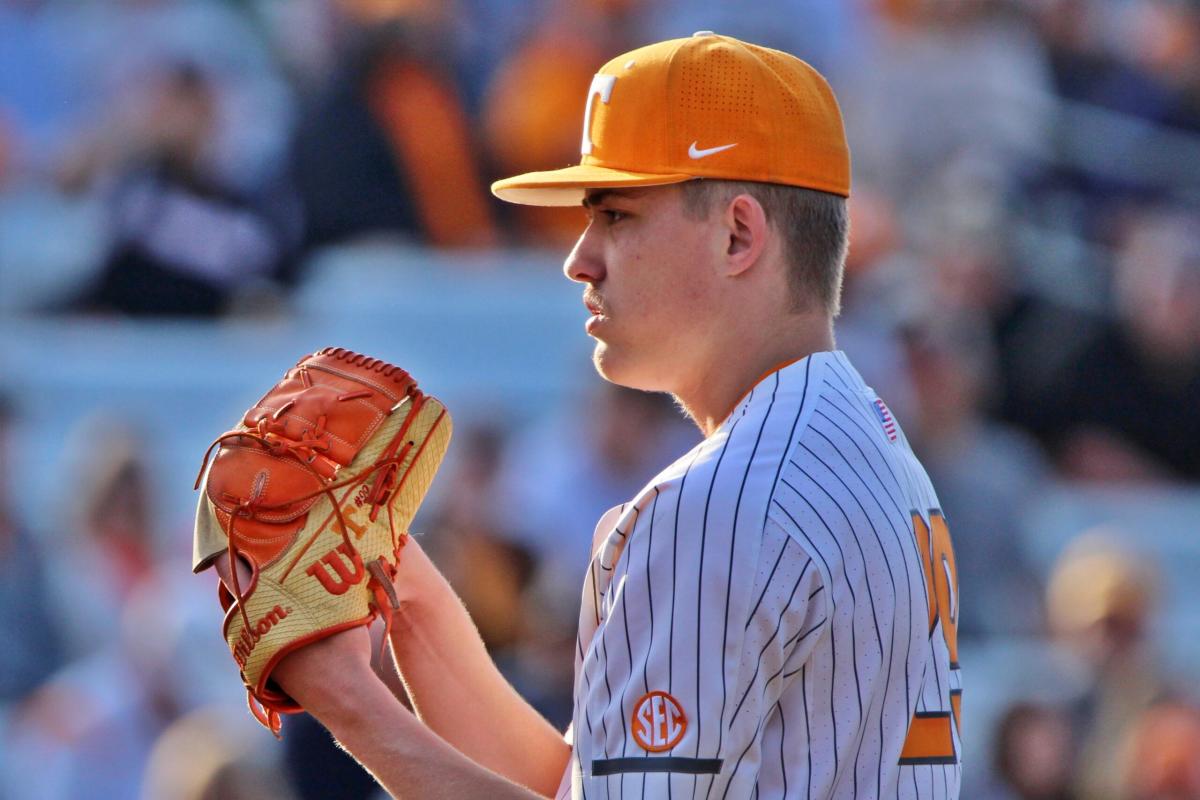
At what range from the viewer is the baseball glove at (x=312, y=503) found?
2.11 m

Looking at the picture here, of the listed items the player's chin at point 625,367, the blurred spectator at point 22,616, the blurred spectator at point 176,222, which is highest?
the blurred spectator at point 176,222

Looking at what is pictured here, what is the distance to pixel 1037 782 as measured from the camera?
18.4ft

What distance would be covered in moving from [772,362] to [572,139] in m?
5.77

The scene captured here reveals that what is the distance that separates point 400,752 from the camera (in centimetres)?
201

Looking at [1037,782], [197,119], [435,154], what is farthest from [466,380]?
[1037,782]

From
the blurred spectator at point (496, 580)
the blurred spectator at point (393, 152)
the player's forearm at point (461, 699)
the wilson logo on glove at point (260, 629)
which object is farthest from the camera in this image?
the blurred spectator at point (393, 152)

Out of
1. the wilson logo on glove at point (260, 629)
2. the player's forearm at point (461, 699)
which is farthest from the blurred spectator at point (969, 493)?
the wilson logo on glove at point (260, 629)

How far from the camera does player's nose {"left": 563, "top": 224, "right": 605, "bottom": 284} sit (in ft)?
7.23

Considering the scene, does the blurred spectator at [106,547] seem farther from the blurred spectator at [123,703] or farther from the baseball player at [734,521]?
the baseball player at [734,521]

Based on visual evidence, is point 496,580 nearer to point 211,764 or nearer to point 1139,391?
point 211,764

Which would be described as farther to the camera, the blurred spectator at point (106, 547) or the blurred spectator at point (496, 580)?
the blurred spectator at point (106, 547)

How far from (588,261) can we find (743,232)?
0.67 ft

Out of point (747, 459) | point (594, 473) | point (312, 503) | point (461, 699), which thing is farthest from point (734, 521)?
point (594, 473)

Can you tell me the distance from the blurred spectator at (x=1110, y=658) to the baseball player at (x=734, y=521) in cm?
396
